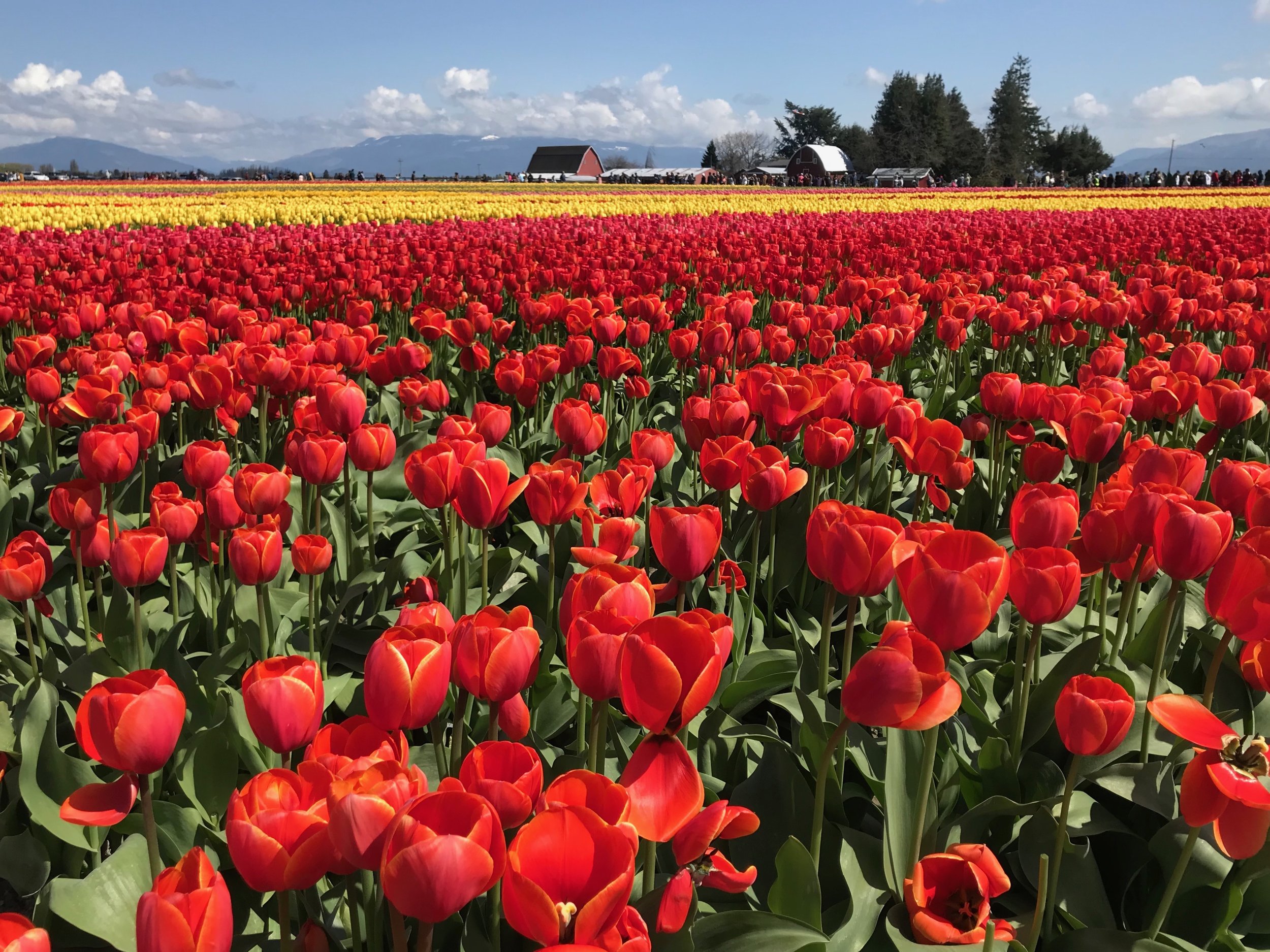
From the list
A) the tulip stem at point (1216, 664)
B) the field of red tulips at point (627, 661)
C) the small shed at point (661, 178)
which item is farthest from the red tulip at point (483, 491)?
the small shed at point (661, 178)

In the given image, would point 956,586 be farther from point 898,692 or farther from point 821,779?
point 821,779

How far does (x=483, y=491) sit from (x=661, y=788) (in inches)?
36.1

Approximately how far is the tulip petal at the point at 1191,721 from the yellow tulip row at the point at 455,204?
648 inches

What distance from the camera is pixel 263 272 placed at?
5898 mm

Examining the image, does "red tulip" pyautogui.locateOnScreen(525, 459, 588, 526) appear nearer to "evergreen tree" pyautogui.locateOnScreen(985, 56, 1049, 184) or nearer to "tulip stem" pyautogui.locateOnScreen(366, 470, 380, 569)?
"tulip stem" pyautogui.locateOnScreen(366, 470, 380, 569)

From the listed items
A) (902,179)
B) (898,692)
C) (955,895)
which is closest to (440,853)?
(898,692)

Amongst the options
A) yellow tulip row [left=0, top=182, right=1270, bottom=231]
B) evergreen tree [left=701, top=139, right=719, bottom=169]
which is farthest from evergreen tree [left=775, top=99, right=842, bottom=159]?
yellow tulip row [left=0, top=182, right=1270, bottom=231]

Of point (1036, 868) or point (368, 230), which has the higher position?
point (368, 230)

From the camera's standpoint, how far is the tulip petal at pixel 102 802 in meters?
1.20

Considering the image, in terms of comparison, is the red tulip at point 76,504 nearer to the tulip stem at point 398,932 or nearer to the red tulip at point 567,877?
the tulip stem at point 398,932

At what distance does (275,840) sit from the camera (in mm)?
955

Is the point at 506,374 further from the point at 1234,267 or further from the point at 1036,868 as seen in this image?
the point at 1234,267

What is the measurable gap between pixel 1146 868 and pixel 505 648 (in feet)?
4.88

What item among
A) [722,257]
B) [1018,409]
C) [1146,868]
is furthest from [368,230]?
[1146,868]
